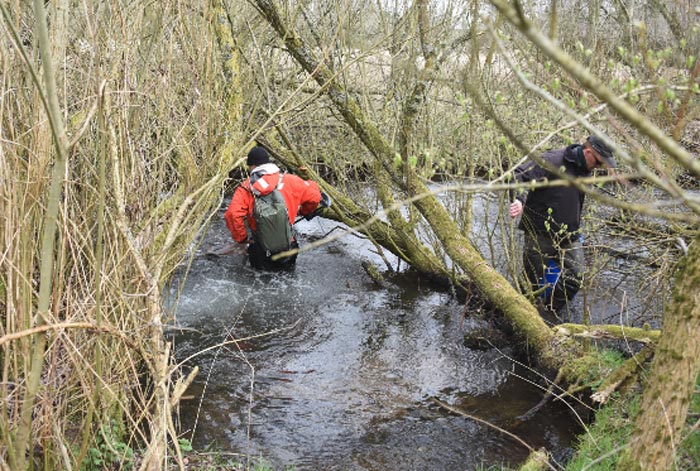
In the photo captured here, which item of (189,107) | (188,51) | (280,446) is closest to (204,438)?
(280,446)

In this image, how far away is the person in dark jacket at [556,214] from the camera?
5.91 m

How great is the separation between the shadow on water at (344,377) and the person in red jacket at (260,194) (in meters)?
0.73

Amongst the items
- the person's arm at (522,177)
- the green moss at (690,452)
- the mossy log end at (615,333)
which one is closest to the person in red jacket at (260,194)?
the person's arm at (522,177)

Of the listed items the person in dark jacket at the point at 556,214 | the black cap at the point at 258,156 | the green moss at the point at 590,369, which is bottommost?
the green moss at the point at 590,369

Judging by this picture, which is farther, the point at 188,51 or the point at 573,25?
the point at 573,25

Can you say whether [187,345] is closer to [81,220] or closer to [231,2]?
[81,220]

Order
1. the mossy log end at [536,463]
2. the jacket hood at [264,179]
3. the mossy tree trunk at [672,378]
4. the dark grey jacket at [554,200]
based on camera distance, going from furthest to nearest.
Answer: the jacket hood at [264,179] → the dark grey jacket at [554,200] → the mossy log end at [536,463] → the mossy tree trunk at [672,378]

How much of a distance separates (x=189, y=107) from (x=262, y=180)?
91.2 inches

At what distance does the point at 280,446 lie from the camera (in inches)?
190

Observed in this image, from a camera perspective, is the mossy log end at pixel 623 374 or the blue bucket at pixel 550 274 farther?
the blue bucket at pixel 550 274

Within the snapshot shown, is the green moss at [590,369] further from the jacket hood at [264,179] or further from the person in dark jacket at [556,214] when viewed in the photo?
the jacket hood at [264,179]

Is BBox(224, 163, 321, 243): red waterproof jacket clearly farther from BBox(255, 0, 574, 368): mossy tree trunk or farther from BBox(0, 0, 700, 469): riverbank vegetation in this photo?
BBox(255, 0, 574, 368): mossy tree trunk

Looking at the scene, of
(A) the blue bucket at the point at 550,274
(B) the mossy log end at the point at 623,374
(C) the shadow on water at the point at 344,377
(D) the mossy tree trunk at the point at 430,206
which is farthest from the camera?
(A) the blue bucket at the point at 550,274

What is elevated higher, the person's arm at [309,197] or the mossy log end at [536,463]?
the person's arm at [309,197]
